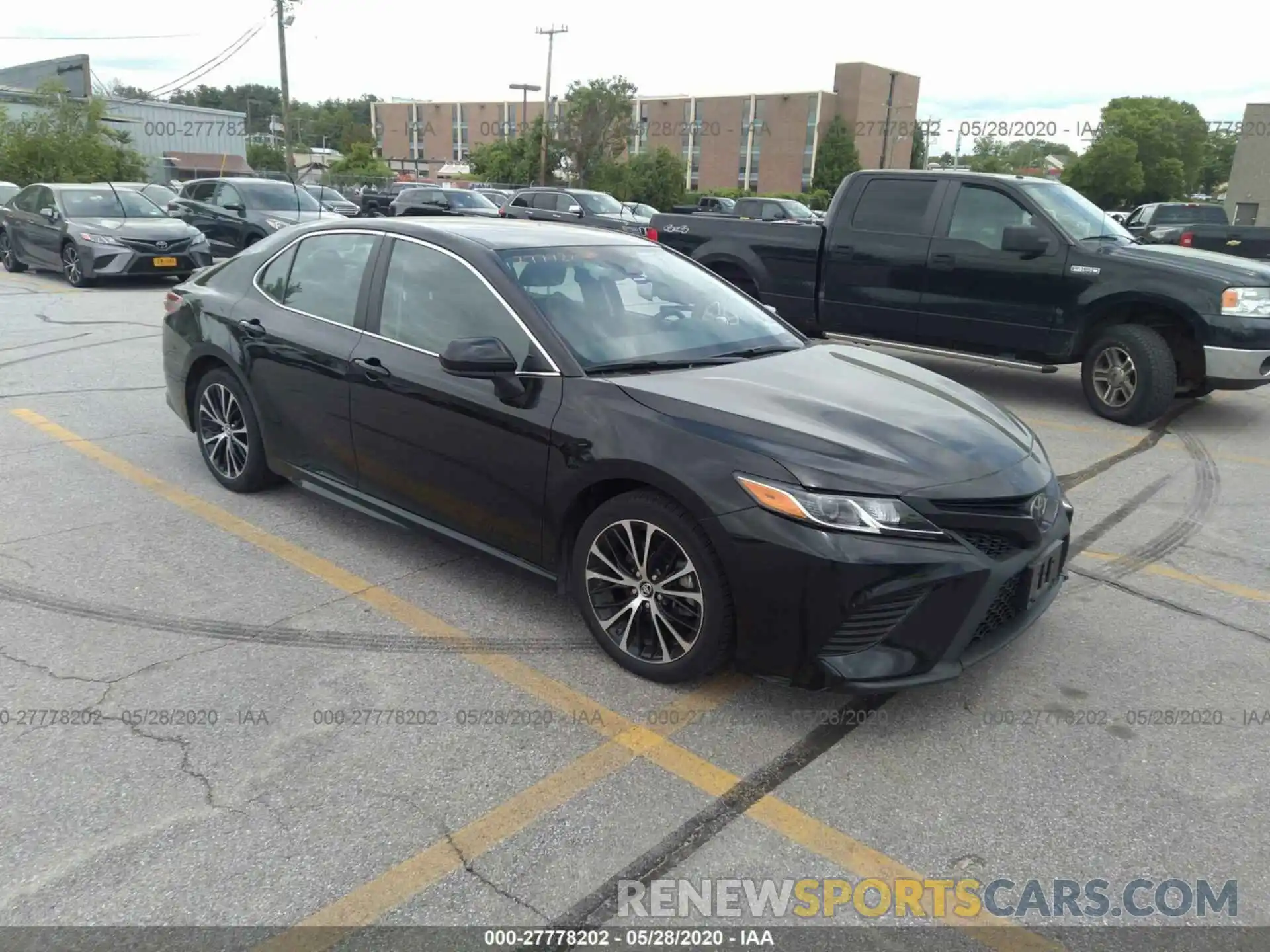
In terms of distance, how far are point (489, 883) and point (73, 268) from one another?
1560cm

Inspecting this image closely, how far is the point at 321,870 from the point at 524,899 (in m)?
0.57

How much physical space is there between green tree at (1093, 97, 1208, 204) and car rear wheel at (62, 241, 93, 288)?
6945 centimetres

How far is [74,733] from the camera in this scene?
10.5ft

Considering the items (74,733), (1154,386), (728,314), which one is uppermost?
(728,314)

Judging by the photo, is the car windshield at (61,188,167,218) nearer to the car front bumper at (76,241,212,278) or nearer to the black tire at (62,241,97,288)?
the black tire at (62,241,97,288)

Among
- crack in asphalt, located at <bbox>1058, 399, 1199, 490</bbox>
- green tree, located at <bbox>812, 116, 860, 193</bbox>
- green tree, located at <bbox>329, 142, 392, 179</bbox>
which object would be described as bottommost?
crack in asphalt, located at <bbox>1058, 399, 1199, 490</bbox>

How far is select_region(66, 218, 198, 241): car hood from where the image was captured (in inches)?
583

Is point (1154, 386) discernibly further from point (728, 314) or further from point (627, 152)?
point (627, 152)

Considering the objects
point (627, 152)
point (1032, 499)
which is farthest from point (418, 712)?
point (627, 152)

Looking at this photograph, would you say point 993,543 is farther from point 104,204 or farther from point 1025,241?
point 104,204

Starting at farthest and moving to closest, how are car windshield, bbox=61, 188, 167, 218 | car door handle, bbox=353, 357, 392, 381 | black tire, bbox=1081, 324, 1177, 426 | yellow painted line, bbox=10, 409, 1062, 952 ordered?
car windshield, bbox=61, 188, 167, 218, black tire, bbox=1081, 324, 1177, 426, car door handle, bbox=353, 357, 392, 381, yellow painted line, bbox=10, 409, 1062, 952

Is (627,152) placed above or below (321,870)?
above

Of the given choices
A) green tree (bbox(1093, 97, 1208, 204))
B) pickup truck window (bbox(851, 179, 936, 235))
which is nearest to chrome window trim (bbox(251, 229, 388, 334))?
pickup truck window (bbox(851, 179, 936, 235))

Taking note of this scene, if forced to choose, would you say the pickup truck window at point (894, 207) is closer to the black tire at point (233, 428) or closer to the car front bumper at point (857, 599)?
the black tire at point (233, 428)
